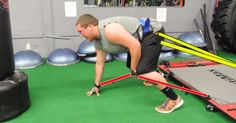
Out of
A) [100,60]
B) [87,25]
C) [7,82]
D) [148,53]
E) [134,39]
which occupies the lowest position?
[7,82]

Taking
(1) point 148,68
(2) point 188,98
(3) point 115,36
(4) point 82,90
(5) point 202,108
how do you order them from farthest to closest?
(4) point 82,90
(2) point 188,98
(5) point 202,108
(1) point 148,68
(3) point 115,36

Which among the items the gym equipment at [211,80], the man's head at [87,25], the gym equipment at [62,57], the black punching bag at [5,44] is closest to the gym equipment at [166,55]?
the gym equipment at [211,80]

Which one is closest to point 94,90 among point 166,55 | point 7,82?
point 7,82

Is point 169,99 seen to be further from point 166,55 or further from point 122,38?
point 166,55

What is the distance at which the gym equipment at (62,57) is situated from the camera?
4258 mm

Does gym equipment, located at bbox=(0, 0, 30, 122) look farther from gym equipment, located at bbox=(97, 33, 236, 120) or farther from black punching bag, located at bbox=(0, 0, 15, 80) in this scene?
gym equipment, located at bbox=(97, 33, 236, 120)

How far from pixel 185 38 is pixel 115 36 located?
103 inches

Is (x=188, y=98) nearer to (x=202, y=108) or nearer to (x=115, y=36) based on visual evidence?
(x=202, y=108)

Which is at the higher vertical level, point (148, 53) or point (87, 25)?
point (87, 25)

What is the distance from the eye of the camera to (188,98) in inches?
120

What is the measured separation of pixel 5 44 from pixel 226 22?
354 cm

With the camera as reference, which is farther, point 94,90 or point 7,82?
point 94,90

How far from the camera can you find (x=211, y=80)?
329 centimetres

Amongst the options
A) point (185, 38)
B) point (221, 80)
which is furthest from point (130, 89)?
point (185, 38)
